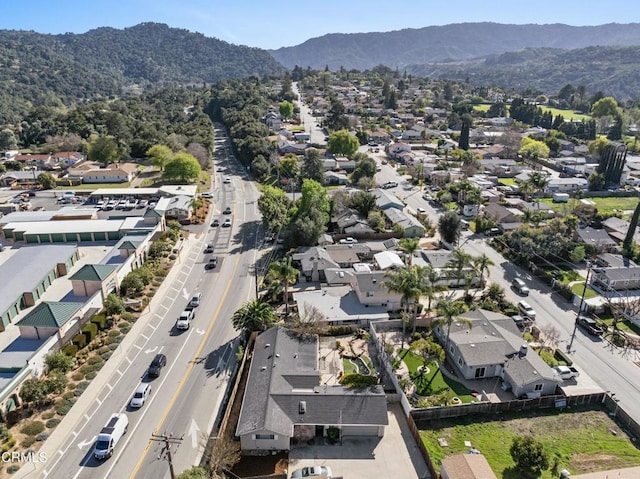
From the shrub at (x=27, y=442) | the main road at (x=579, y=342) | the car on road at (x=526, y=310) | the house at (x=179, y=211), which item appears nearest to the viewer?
the shrub at (x=27, y=442)

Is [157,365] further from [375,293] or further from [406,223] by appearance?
[406,223]

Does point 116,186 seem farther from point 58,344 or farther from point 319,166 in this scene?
point 58,344

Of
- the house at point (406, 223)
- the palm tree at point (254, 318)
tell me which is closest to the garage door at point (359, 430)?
the palm tree at point (254, 318)

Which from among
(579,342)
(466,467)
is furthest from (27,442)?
(579,342)

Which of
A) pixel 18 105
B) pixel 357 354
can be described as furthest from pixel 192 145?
pixel 18 105

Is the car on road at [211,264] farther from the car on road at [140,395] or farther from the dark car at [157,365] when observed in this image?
the car on road at [140,395]

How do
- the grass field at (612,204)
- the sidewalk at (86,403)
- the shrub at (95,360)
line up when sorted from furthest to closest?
the grass field at (612,204) → the shrub at (95,360) → the sidewalk at (86,403)
